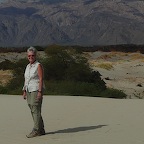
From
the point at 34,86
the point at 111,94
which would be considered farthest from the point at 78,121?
the point at 111,94

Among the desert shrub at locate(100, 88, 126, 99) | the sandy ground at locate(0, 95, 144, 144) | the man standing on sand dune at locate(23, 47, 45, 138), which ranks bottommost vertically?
the desert shrub at locate(100, 88, 126, 99)

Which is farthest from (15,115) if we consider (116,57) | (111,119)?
(116,57)

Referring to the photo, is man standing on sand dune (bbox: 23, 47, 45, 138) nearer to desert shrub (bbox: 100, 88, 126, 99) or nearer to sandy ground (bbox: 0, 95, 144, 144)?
sandy ground (bbox: 0, 95, 144, 144)

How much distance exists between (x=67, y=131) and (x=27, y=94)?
4.66ft

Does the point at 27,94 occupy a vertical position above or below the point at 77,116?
above

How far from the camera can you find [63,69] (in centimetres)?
3019

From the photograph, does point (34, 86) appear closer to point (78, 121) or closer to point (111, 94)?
point (78, 121)

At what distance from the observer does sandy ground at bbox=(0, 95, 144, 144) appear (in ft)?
31.3

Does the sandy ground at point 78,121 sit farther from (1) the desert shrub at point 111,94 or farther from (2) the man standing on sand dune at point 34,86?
(1) the desert shrub at point 111,94

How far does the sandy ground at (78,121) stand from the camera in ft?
31.3

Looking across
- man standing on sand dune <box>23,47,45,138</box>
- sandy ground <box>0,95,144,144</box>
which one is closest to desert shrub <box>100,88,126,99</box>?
sandy ground <box>0,95,144,144</box>

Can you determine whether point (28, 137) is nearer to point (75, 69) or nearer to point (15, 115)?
point (15, 115)

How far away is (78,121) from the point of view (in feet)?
40.0

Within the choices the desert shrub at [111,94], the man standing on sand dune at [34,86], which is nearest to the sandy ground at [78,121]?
the man standing on sand dune at [34,86]
